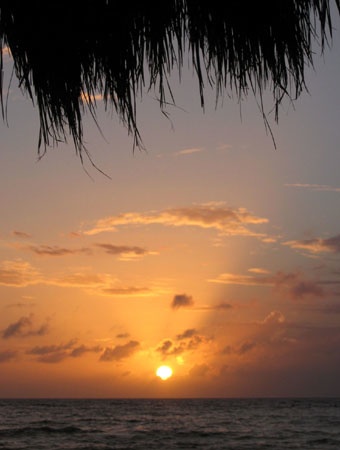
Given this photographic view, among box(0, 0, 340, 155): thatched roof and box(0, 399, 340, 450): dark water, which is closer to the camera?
box(0, 0, 340, 155): thatched roof

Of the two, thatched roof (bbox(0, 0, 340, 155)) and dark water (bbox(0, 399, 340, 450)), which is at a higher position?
thatched roof (bbox(0, 0, 340, 155))

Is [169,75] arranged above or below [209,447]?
above

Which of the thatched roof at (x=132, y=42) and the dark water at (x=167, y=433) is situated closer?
the thatched roof at (x=132, y=42)

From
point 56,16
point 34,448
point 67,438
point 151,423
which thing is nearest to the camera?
point 56,16

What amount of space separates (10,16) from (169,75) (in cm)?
27

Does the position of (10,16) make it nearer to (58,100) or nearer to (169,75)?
(58,100)

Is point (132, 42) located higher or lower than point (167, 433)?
higher

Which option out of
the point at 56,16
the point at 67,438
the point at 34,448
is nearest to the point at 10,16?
the point at 56,16

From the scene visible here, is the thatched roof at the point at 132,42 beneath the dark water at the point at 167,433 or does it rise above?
above

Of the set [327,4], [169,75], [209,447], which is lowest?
[209,447]

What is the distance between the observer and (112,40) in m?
0.97

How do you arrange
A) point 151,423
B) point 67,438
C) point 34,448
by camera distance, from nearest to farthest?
point 34,448 → point 67,438 → point 151,423

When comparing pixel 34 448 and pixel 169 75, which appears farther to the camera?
pixel 34 448

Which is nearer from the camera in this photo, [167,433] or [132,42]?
[132,42]
